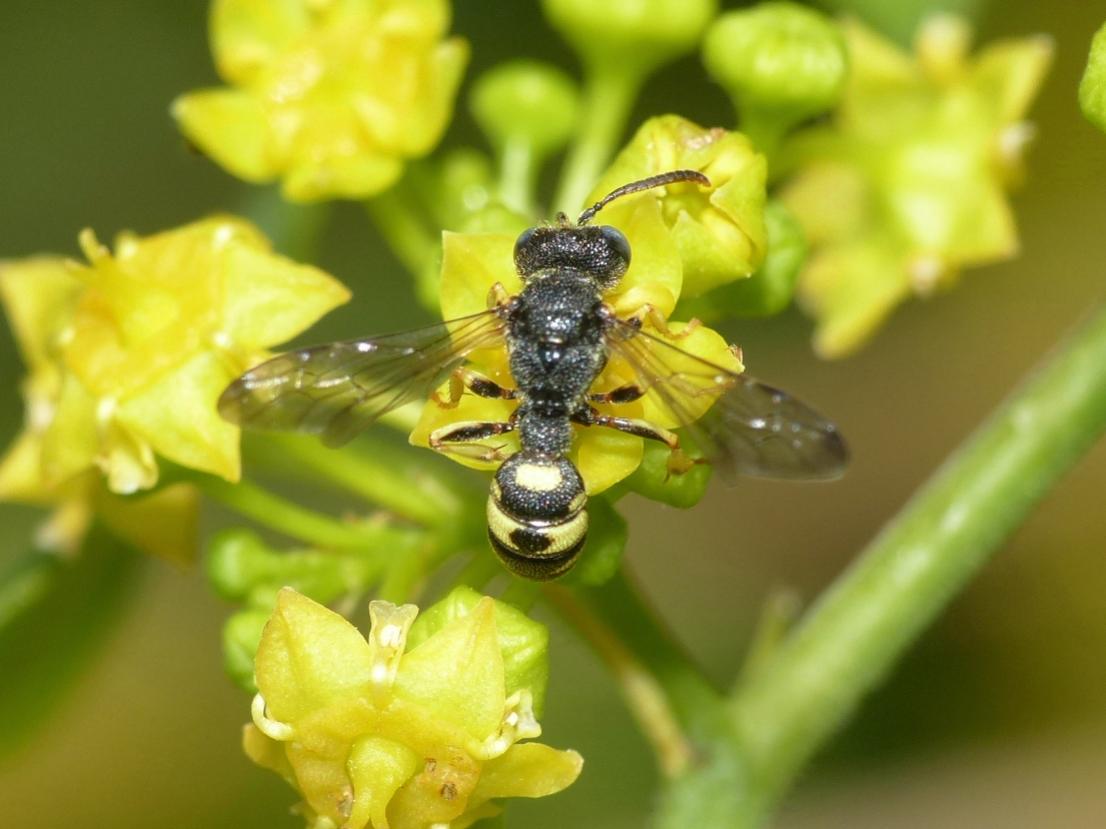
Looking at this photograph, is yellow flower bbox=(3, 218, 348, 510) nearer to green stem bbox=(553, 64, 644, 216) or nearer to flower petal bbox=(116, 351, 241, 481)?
flower petal bbox=(116, 351, 241, 481)

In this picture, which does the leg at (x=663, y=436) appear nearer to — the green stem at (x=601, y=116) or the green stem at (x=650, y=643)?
the green stem at (x=650, y=643)

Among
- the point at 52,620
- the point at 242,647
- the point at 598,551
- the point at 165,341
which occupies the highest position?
the point at 598,551

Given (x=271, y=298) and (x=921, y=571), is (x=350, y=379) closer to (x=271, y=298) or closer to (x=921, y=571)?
(x=271, y=298)

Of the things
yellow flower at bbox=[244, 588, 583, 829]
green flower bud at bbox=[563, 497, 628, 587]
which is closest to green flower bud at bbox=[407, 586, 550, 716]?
yellow flower at bbox=[244, 588, 583, 829]

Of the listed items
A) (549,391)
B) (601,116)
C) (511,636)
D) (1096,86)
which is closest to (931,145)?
(601,116)

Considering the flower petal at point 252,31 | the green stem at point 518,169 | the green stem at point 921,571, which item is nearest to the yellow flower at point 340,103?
the flower petal at point 252,31
